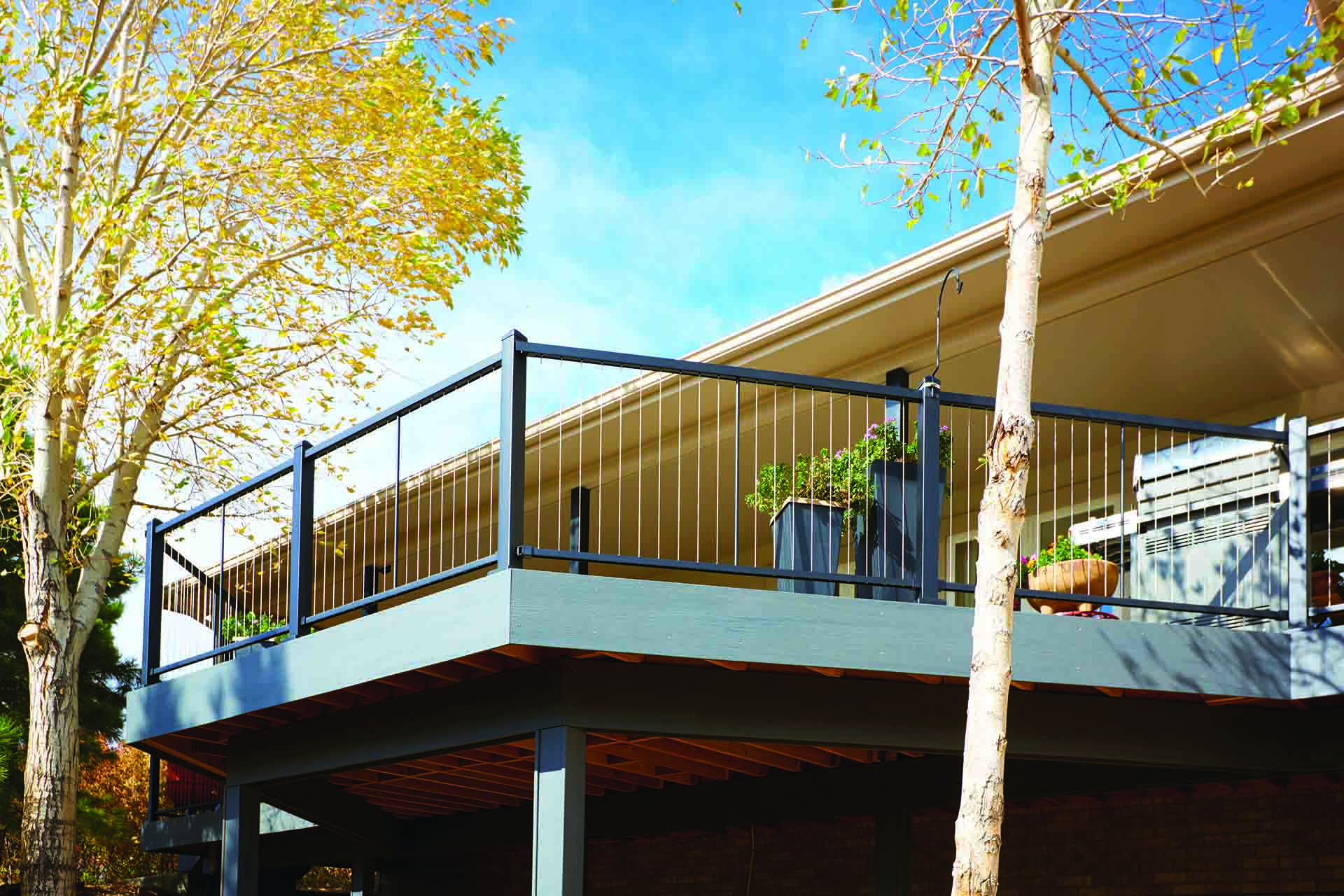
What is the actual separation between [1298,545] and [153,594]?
22.3 feet

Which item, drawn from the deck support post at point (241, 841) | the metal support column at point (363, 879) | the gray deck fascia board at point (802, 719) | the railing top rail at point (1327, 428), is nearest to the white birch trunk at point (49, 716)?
the metal support column at point (363, 879)

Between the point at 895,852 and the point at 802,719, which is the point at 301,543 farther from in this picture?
the point at 895,852

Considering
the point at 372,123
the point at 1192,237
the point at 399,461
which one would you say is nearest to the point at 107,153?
the point at 372,123

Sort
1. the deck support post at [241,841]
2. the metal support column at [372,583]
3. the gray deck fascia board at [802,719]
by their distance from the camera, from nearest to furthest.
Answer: the gray deck fascia board at [802,719] → the metal support column at [372,583] → the deck support post at [241,841]

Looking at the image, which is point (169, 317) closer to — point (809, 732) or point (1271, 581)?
point (809, 732)

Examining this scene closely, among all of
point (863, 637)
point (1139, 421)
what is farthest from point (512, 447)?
point (1139, 421)

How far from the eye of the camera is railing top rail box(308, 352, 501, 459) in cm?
698

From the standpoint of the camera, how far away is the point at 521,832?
1130cm

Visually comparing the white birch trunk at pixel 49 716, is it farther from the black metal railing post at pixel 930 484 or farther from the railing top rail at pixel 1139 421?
the railing top rail at pixel 1139 421

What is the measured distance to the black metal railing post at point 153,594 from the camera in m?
9.68

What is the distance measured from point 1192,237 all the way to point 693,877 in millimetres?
7314

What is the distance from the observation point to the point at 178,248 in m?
13.5

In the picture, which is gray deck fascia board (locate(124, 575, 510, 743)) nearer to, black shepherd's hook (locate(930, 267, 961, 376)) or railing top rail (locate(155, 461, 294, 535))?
railing top rail (locate(155, 461, 294, 535))

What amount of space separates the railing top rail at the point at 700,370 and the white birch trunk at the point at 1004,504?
3.80ft
